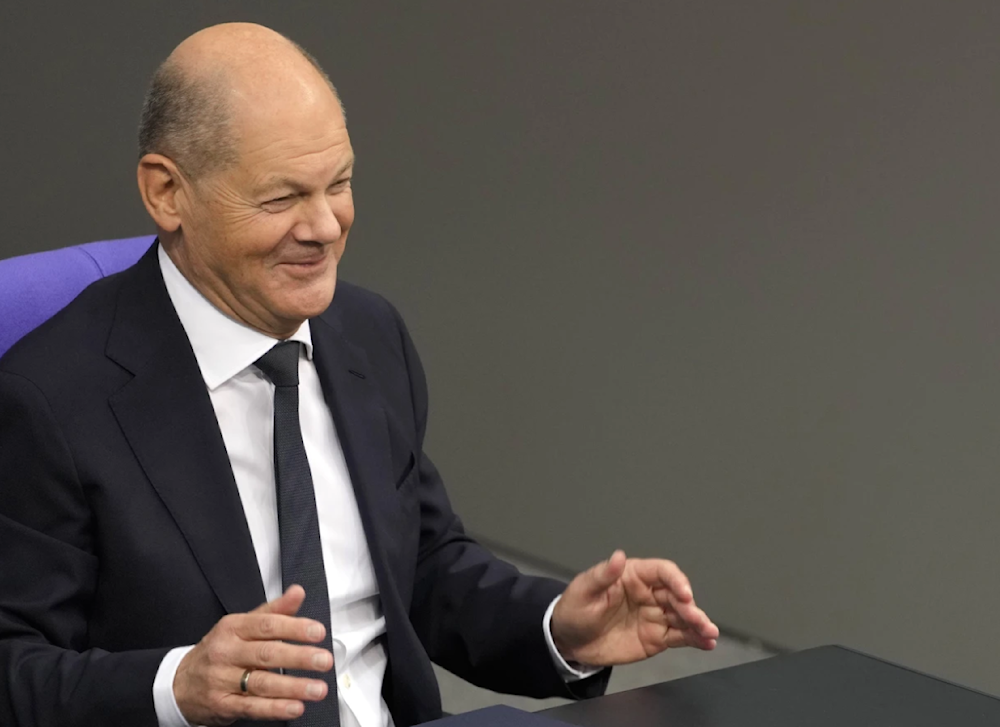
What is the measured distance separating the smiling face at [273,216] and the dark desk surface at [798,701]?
1.80 feet

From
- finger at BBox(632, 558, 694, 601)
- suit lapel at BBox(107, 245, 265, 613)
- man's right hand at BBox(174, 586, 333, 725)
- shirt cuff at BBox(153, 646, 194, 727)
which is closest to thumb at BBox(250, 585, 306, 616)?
man's right hand at BBox(174, 586, 333, 725)

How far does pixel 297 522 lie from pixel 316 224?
32 cm

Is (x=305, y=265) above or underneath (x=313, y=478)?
above

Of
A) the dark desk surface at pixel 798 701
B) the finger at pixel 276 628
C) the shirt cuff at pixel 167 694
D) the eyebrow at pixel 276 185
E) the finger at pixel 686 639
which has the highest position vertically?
the eyebrow at pixel 276 185

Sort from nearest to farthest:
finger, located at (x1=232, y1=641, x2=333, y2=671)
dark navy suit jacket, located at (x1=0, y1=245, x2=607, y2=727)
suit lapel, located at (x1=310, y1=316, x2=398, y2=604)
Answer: finger, located at (x1=232, y1=641, x2=333, y2=671) < dark navy suit jacket, located at (x1=0, y1=245, x2=607, y2=727) < suit lapel, located at (x1=310, y1=316, x2=398, y2=604)

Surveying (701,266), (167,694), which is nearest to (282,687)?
(167,694)

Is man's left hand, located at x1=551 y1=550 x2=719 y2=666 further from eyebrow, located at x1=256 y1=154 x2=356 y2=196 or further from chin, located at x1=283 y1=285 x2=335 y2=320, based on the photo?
eyebrow, located at x1=256 y1=154 x2=356 y2=196

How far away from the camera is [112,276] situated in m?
1.57

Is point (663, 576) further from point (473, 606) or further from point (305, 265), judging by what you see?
point (305, 265)

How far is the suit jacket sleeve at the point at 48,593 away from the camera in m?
1.31

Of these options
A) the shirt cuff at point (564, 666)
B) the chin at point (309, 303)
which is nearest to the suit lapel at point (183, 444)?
the chin at point (309, 303)

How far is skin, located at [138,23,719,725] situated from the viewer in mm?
1429

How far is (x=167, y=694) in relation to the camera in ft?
4.19

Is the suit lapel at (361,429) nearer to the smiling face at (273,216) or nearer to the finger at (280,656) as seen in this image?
the smiling face at (273,216)
